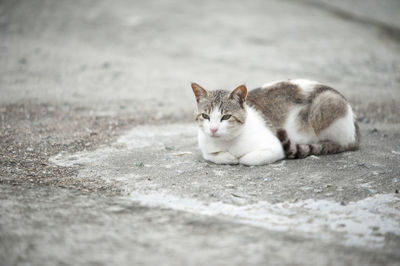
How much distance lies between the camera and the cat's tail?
428cm

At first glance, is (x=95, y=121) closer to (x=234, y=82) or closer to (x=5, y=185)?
(x=5, y=185)

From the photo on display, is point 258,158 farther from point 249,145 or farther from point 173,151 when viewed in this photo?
point 173,151

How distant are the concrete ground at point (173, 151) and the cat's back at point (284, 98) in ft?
1.95

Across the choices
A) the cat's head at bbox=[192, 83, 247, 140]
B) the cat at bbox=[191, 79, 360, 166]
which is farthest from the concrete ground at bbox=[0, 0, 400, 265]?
the cat's head at bbox=[192, 83, 247, 140]

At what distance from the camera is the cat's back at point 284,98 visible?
177 inches

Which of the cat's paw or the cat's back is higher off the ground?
the cat's back

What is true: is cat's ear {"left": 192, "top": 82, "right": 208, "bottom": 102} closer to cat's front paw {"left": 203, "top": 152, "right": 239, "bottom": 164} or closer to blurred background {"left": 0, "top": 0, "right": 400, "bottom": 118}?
cat's front paw {"left": 203, "top": 152, "right": 239, "bottom": 164}

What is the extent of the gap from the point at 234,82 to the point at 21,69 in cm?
458

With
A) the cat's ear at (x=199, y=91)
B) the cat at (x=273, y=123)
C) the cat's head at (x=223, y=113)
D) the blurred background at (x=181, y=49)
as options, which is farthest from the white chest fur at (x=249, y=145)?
the blurred background at (x=181, y=49)

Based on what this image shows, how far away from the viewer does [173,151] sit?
4.71 meters

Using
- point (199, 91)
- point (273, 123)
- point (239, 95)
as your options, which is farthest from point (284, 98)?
point (199, 91)

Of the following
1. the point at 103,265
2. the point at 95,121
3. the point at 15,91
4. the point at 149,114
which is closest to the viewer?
the point at 103,265

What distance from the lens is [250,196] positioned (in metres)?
3.39

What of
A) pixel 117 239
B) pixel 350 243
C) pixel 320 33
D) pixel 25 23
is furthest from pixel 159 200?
pixel 25 23
